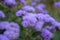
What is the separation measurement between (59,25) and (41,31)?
153 millimetres

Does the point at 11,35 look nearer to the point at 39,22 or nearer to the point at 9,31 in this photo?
the point at 9,31

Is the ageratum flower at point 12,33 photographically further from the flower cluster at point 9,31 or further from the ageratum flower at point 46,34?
the ageratum flower at point 46,34

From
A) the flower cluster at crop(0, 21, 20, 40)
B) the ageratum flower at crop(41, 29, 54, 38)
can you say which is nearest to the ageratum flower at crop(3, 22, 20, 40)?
the flower cluster at crop(0, 21, 20, 40)

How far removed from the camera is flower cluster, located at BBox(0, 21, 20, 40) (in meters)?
1.66

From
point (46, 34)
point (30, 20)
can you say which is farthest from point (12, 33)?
point (46, 34)

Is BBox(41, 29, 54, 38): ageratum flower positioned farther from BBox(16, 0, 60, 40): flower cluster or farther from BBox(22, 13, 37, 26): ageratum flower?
BBox(22, 13, 37, 26): ageratum flower

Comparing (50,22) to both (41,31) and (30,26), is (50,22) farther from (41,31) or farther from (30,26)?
(30,26)

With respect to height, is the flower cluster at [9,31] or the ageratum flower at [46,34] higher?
the flower cluster at [9,31]

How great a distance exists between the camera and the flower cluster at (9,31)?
1.66 meters

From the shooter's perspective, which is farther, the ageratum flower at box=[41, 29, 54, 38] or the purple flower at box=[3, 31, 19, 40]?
the ageratum flower at box=[41, 29, 54, 38]

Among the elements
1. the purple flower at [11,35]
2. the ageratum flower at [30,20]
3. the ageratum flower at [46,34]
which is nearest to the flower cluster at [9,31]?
the purple flower at [11,35]

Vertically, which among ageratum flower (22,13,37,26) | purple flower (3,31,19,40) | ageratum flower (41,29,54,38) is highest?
ageratum flower (22,13,37,26)

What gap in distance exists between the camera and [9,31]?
1.71m

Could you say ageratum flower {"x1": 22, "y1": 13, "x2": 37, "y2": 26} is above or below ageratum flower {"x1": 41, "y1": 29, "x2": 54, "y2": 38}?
above
